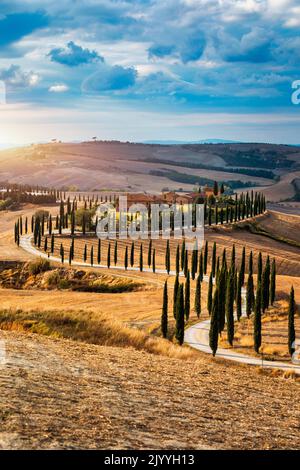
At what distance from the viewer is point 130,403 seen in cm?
1648

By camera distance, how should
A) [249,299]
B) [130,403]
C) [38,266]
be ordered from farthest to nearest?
[38,266] < [249,299] < [130,403]

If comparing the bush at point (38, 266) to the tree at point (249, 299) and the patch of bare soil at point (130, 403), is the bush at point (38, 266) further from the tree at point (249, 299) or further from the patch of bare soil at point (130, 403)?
the patch of bare soil at point (130, 403)

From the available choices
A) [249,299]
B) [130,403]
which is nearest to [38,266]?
[249,299]

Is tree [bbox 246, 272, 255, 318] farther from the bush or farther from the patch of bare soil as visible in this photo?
the bush

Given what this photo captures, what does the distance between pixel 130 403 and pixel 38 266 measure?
7183 cm

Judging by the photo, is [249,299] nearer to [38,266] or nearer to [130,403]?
[38,266]

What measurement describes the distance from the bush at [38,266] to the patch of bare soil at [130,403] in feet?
204

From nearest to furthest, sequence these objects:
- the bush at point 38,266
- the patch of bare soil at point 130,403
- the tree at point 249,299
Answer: the patch of bare soil at point 130,403 → the tree at point 249,299 → the bush at point 38,266

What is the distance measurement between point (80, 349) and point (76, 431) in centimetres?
1081

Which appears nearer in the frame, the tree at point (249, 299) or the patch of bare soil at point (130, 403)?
the patch of bare soil at point (130, 403)

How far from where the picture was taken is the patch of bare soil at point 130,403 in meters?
13.3

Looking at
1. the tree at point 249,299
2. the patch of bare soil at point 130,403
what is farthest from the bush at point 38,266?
the patch of bare soil at point 130,403

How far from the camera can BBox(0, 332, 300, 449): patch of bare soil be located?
1330 centimetres
